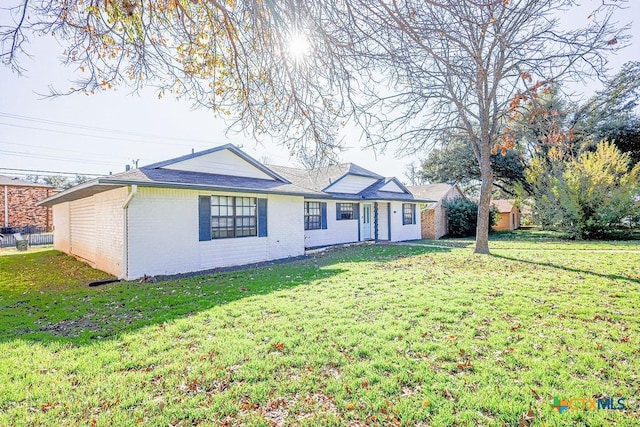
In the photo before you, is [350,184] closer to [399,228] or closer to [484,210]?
[399,228]

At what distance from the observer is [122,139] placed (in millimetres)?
25625

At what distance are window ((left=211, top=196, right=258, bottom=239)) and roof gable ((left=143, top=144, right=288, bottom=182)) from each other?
143cm

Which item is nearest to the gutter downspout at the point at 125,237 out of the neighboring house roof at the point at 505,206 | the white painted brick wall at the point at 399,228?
the white painted brick wall at the point at 399,228

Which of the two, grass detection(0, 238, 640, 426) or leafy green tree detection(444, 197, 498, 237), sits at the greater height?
leafy green tree detection(444, 197, 498, 237)

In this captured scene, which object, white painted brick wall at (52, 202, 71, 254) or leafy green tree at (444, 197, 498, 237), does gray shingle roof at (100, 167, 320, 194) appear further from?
leafy green tree at (444, 197, 498, 237)

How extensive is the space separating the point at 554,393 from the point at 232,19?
5.76 metres

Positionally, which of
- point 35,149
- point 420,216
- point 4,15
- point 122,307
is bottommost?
point 122,307

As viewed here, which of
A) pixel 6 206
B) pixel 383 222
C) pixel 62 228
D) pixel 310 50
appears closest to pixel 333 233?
pixel 383 222

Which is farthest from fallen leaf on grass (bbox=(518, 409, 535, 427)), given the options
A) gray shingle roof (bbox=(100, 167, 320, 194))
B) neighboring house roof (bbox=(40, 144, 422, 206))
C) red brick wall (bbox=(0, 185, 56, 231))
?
red brick wall (bbox=(0, 185, 56, 231))

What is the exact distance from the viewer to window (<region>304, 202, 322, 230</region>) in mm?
15836

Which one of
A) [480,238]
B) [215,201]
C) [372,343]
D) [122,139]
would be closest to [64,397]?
[372,343]

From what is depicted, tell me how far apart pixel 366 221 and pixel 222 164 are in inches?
400

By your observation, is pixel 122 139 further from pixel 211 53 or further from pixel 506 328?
pixel 506 328

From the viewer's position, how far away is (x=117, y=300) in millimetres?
6652
